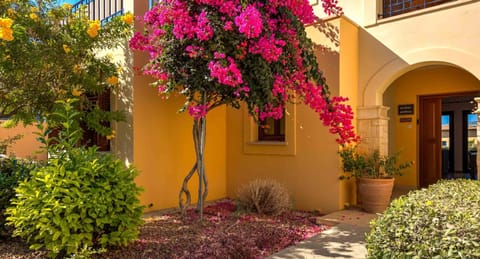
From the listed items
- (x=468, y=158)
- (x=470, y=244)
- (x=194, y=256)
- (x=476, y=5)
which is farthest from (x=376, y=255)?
(x=468, y=158)

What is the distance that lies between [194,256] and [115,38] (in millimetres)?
4218

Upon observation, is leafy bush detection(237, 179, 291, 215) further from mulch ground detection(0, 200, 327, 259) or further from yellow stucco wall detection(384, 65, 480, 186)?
yellow stucco wall detection(384, 65, 480, 186)

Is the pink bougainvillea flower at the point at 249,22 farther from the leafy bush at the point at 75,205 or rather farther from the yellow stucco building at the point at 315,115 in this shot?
the yellow stucco building at the point at 315,115

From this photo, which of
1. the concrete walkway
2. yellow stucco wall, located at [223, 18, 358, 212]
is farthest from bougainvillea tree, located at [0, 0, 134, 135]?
the concrete walkway

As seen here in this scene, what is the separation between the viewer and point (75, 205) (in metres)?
3.43

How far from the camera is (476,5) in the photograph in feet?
18.8

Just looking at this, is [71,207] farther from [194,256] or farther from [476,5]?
[476,5]

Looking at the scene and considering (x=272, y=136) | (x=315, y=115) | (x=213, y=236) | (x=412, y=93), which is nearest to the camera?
(x=213, y=236)

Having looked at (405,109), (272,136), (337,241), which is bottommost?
(337,241)

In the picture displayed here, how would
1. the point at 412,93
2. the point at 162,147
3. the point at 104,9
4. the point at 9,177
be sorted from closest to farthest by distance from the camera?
the point at 9,177
the point at 162,147
the point at 104,9
the point at 412,93

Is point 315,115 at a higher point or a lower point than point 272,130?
higher

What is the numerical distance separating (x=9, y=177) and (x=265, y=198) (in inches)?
150

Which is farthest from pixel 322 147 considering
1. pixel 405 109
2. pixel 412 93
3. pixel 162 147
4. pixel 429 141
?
pixel 429 141

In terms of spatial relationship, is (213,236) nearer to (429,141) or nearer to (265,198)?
(265,198)
